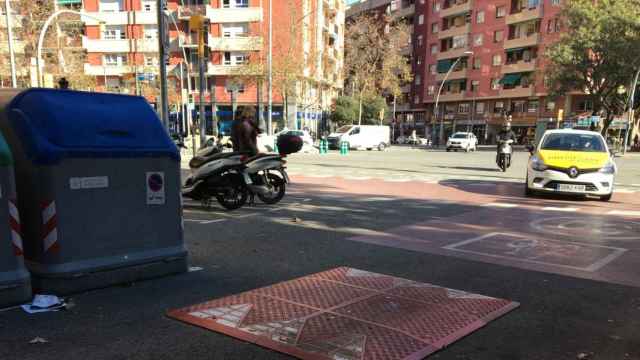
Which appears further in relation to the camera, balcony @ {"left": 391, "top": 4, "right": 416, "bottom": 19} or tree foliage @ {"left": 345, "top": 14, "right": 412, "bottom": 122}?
balcony @ {"left": 391, "top": 4, "right": 416, "bottom": 19}

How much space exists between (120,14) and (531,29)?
46.5 meters

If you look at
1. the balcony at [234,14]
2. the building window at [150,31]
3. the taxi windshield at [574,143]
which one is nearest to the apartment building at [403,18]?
the balcony at [234,14]

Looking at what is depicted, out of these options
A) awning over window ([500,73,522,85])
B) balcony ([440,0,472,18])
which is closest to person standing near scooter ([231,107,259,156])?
awning over window ([500,73,522,85])

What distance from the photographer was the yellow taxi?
1102 centimetres

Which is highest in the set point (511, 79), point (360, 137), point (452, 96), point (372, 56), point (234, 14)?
point (234, 14)

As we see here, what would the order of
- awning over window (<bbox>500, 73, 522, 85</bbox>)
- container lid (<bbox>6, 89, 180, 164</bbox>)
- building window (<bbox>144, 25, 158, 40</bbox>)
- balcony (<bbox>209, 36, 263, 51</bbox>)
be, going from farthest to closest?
awning over window (<bbox>500, 73, 522, 85</bbox>) → building window (<bbox>144, 25, 158, 40</bbox>) → balcony (<bbox>209, 36, 263, 51</bbox>) → container lid (<bbox>6, 89, 180, 164</bbox>)

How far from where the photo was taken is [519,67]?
57.7 meters

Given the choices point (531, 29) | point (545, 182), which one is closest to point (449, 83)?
point (531, 29)

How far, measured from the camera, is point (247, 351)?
3.29 meters

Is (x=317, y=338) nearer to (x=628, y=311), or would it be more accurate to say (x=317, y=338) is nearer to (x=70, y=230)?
(x=70, y=230)

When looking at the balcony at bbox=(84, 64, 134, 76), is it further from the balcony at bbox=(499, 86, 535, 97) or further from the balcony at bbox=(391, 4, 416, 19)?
the balcony at bbox=(391, 4, 416, 19)

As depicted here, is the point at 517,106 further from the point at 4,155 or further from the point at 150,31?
the point at 4,155

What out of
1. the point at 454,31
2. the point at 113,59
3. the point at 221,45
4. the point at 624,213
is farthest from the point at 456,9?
the point at 624,213

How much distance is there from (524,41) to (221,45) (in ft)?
114
